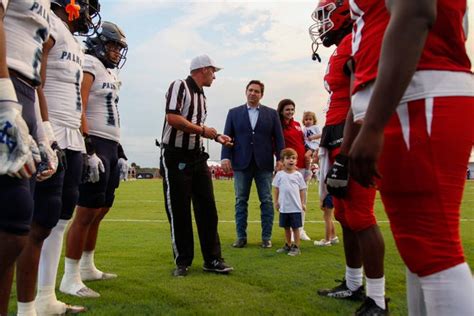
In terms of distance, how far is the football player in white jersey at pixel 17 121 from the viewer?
194cm

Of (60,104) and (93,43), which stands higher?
(93,43)

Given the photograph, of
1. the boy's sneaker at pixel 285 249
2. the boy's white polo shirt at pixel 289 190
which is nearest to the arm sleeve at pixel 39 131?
the boy's sneaker at pixel 285 249

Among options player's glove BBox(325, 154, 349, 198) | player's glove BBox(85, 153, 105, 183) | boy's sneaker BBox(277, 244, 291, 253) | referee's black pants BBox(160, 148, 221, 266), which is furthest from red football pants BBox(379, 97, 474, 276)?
boy's sneaker BBox(277, 244, 291, 253)

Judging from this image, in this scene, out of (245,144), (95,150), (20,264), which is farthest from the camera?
(245,144)

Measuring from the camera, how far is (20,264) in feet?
9.87

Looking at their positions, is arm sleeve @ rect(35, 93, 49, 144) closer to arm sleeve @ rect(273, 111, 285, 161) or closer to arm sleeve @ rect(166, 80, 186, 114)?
arm sleeve @ rect(166, 80, 186, 114)

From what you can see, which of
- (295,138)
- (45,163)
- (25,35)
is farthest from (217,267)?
(295,138)

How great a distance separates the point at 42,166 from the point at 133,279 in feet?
7.58

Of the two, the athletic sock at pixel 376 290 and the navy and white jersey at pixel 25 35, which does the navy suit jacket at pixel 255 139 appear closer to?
the athletic sock at pixel 376 290

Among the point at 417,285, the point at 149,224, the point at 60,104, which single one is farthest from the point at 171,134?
the point at 149,224

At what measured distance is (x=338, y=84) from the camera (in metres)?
3.65

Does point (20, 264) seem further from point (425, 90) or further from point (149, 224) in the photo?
point (149, 224)

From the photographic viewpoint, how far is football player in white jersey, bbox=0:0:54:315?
6.37 feet

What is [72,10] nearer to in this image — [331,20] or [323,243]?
[331,20]
